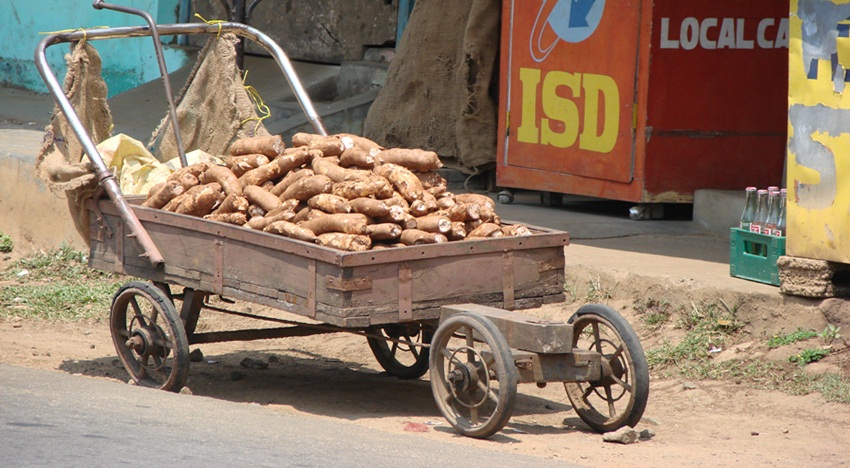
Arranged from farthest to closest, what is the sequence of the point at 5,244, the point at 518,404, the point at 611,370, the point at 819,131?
the point at 5,244, the point at 819,131, the point at 518,404, the point at 611,370

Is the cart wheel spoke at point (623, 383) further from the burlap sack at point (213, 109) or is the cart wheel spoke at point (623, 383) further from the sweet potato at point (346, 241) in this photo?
the burlap sack at point (213, 109)

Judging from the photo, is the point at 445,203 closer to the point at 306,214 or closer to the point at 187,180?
the point at 306,214

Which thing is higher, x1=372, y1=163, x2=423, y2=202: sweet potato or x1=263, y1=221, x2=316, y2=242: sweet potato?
x1=372, y1=163, x2=423, y2=202: sweet potato

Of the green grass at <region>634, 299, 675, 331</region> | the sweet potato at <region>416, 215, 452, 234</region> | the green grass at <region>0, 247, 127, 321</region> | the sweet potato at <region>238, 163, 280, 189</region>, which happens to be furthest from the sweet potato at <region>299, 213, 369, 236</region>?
the green grass at <region>0, 247, 127, 321</region>

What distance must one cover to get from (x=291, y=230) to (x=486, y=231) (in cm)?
90

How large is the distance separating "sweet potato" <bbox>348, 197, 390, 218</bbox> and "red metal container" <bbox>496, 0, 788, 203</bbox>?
147 inches

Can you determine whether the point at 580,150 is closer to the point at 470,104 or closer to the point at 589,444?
the point at 470,104

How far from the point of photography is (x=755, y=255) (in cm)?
679

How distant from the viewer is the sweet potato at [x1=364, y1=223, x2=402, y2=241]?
17.3 ft

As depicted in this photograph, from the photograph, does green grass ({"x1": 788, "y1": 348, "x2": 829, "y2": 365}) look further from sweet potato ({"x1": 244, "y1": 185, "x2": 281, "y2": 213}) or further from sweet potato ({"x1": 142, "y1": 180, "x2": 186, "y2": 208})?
sweet potato ({"x1": 142, "y1": 180, "x2": 186, "y2": 208})

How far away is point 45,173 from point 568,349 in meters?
2.91

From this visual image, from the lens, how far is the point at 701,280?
683 cm

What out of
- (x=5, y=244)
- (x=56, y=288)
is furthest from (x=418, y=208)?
(x=5, y=244)

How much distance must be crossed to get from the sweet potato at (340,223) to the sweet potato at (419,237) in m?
0.19
